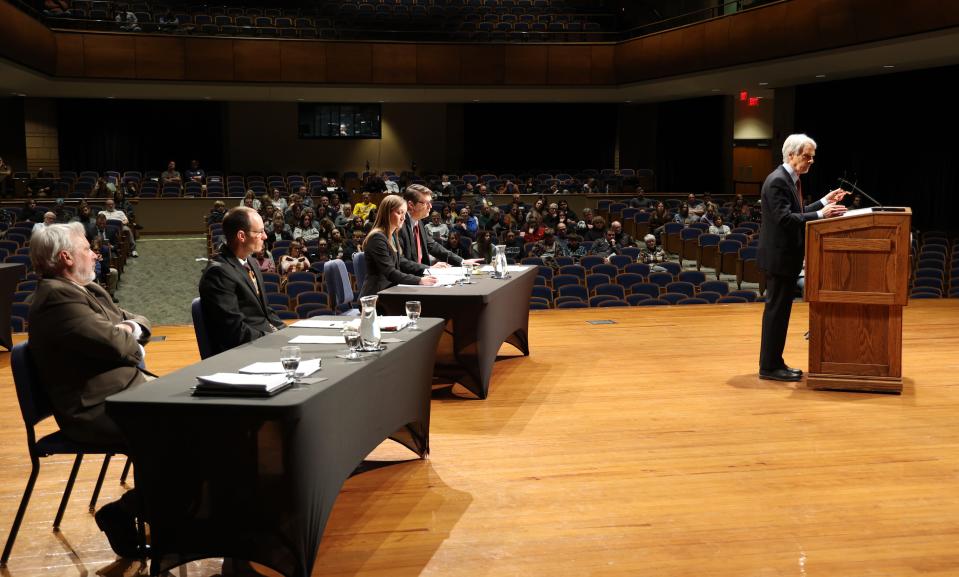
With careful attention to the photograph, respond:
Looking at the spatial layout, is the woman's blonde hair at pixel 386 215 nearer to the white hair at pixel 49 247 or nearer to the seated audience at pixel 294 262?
the white hair at pixel 49 247

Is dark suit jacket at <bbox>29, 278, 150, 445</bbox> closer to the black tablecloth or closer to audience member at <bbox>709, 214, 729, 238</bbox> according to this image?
the black tablecloth

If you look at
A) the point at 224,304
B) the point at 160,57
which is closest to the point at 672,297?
the point at 224,304

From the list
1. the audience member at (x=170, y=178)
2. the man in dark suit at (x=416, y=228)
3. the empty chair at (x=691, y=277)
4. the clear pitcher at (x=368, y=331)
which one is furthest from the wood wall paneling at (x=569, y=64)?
the clear pitcher at (x=368, y=331)

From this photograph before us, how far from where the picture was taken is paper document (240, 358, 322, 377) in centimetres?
261

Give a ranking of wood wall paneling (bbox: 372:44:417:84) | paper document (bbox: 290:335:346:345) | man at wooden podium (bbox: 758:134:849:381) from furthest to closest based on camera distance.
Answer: wood wall paneling (bbox: 372:44:417:84), man at wooden podium (bbox: 758:134:849:381), paper document (bbox: 290:335:346:345)

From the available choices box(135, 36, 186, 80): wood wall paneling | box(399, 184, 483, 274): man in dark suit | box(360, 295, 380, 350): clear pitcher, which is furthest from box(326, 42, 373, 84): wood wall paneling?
box(360, 295, 380, 350): clear pitcher

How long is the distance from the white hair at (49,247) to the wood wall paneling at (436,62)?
47.4 feet

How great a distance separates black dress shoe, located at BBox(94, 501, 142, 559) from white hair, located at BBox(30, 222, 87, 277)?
0.74 m

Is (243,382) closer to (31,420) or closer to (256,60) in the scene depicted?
(31,420)

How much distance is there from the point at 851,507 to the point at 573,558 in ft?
3.58

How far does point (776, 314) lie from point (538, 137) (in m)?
16.6

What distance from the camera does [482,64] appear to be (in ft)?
55.3

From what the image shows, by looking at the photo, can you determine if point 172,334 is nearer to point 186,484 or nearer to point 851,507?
point 186,484

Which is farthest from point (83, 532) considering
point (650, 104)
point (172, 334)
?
point (650, 104)
